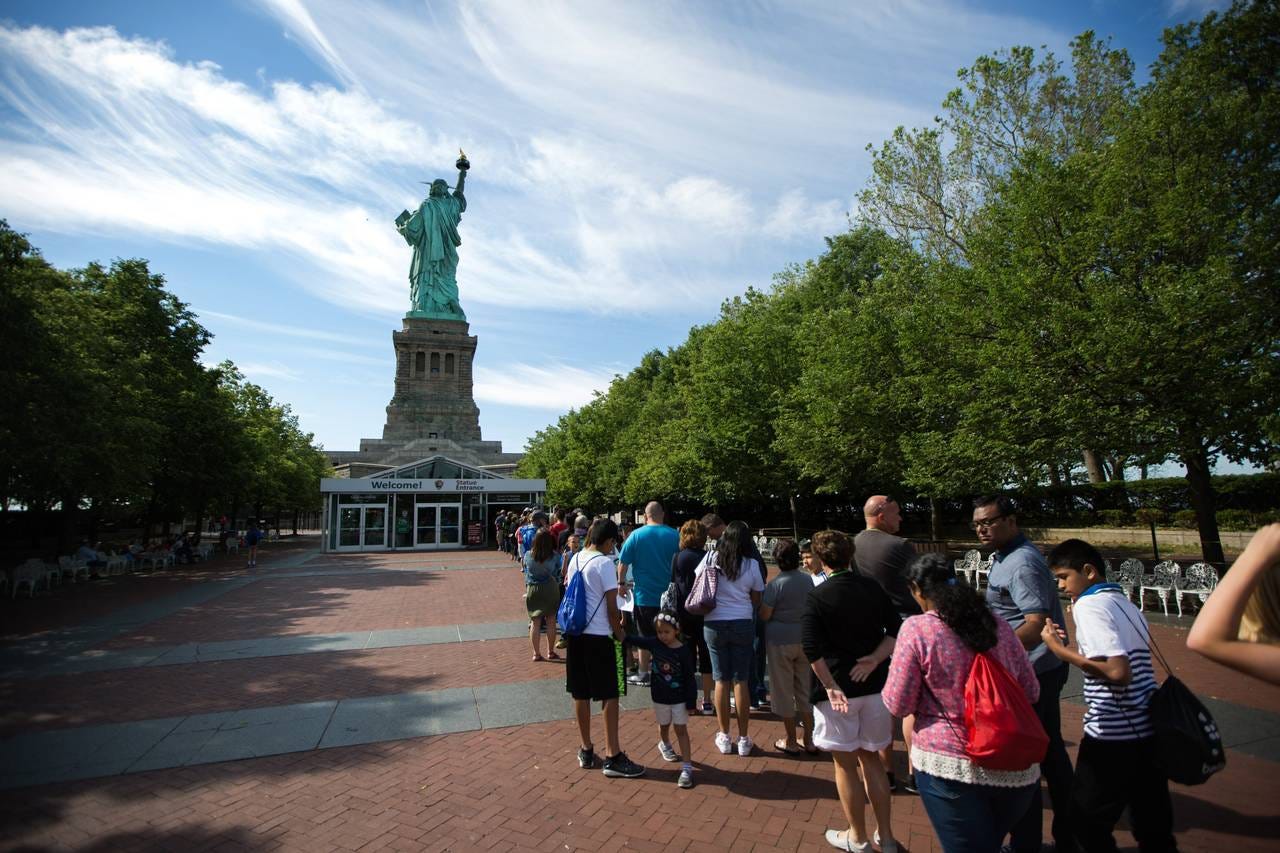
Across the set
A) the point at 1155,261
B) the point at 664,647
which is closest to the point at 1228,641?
the point at 664,647

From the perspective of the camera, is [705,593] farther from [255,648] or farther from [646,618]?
[255,648]

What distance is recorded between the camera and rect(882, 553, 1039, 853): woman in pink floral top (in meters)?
2.56

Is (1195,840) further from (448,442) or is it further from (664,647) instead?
(448,442)

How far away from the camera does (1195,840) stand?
147 inches

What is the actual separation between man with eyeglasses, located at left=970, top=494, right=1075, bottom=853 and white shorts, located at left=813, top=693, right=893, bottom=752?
0.79 m

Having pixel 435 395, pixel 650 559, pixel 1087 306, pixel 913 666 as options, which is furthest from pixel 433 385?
pixel 913 666

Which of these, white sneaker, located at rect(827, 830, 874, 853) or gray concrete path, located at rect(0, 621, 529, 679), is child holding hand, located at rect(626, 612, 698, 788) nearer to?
white sneaker, located at rect(827, 830, 874, 853)

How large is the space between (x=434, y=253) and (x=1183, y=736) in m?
62.1

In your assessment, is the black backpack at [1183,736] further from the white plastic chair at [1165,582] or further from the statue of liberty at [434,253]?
the statue of liberty at [434,253]

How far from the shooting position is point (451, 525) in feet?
101

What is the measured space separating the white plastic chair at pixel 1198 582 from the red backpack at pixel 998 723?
424 inches

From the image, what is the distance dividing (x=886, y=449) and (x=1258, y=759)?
13710 mm

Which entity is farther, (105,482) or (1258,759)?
(105,482)

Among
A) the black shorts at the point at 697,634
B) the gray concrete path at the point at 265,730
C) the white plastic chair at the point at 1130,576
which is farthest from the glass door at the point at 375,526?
the white plastic chair at the point at 1130,576
